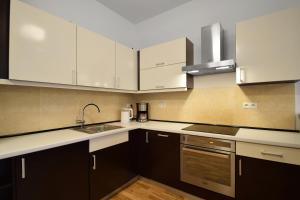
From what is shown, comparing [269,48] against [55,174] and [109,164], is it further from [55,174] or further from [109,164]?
[55,174]

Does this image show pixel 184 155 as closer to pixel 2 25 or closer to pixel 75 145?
pixel 75 145

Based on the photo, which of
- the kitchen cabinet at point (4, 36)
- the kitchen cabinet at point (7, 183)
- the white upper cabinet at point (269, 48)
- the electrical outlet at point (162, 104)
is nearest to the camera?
the kitchen cabinet at point (7, 183)

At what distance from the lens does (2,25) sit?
1180 millimetres

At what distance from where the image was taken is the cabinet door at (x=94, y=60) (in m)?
1.70

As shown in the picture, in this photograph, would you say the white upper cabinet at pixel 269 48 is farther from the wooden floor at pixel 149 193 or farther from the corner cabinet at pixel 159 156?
the wooden floor at pixel 149 193

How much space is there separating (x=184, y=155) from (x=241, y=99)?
1.02 metres

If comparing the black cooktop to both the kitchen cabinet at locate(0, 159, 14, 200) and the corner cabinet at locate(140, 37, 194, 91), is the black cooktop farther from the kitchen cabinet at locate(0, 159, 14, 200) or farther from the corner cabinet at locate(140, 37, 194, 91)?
the kitchen cabinet at locate(0, 159, 14, 200)

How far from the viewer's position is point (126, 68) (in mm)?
2316

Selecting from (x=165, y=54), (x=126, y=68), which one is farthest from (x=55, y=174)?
(x=165, y=54)

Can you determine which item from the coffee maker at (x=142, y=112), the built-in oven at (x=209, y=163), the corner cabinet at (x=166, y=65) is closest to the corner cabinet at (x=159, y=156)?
the built-in oven at (x=209, y=163)

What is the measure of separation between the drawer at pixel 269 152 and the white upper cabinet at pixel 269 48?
2.17 feet

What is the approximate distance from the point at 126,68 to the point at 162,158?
1.42 m

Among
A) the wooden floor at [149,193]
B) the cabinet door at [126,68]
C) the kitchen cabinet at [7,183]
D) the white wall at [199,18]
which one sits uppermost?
the white wall at [199,18]

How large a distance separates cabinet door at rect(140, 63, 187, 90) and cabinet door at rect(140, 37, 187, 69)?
0.07 meters
